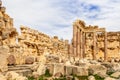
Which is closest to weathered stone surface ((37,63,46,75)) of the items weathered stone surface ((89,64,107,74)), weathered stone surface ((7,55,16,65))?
weathered stone surface ((7,55,16,65))

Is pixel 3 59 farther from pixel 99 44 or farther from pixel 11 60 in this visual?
pixel 99 44

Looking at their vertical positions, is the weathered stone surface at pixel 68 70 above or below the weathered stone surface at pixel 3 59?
below

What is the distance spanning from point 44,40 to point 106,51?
15.3 m

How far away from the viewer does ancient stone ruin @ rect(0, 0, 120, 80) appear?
36.2ft

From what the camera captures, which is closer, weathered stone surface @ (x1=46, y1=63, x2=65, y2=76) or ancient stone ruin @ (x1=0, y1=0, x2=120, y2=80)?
ancient stone ruin @ (x1=0, y1=0, x2=120, y2=80)

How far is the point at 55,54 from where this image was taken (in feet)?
83.9

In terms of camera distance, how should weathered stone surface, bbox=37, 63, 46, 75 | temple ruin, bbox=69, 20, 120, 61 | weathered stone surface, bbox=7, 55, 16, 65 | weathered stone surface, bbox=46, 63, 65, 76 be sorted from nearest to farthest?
weathered stone surface, bbox=37, 63, 46, 75
weathered stone surface, bbox=46, 63, 65, 76
weathered stone surface, bbox=7, 55, 16, 65
temple ruin, bbox=69, 20, 120, 61

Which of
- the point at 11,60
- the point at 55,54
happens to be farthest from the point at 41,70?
the point at 55,54

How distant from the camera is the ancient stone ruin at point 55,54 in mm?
11023

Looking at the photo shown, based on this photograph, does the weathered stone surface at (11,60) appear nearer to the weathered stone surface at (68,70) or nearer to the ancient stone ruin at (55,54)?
the ancient stone ruin at (55,54)

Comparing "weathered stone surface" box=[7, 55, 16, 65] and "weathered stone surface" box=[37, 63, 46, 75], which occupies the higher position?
"weathered stone surface" box=[7, 55, 16, 65]

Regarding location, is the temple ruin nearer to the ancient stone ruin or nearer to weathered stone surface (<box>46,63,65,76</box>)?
the ancient stone ruin

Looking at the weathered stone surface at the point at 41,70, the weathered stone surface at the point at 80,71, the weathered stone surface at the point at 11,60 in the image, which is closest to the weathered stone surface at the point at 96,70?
the weathered stone surface at the point at 80,71

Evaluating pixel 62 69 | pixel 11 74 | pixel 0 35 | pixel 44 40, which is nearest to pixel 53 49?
pixel 44 40
